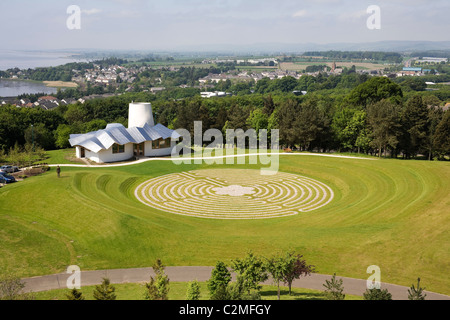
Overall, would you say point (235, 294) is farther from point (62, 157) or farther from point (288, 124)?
point (288, 124)

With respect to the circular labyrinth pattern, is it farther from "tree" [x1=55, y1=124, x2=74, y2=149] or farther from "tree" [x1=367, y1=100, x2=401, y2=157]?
"tree" [x1=55, y1=124, x2=74, y2=149]

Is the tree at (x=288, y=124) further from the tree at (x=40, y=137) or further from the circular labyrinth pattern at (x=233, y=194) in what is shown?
the tree at (x=40, y=137)

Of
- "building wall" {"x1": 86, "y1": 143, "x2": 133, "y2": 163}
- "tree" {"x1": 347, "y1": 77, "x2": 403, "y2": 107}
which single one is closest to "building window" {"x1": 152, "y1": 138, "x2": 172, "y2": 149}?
"building wall" {"x1": 86, "y1": 143, "x2": 133, "y2": 163}

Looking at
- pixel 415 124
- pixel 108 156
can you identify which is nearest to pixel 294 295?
pixel 108 156

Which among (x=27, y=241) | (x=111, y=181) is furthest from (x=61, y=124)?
(x=27, y=241)
